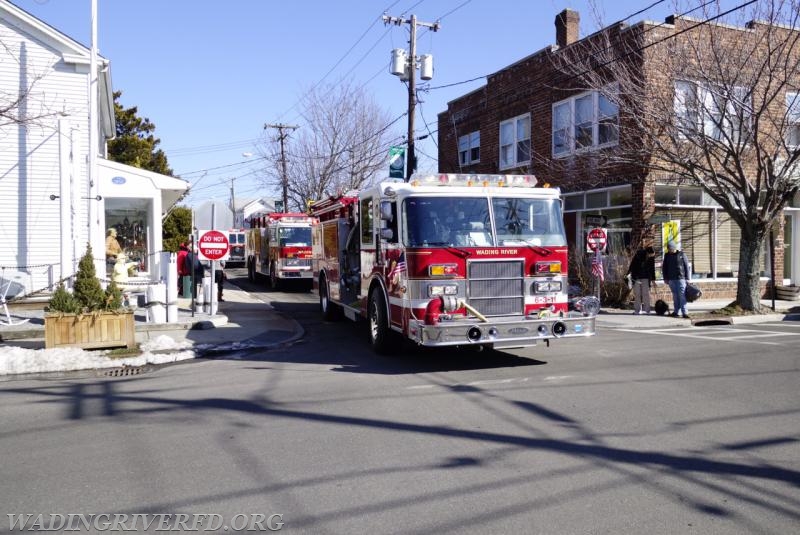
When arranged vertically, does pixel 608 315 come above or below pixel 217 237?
below

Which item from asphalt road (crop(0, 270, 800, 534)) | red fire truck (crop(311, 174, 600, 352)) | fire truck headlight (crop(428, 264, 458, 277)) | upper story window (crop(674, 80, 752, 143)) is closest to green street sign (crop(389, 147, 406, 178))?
upper story window (crop(674, 80, 752, 143))

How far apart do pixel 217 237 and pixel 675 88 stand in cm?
1086

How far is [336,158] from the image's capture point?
117ft

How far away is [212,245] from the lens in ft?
45.5

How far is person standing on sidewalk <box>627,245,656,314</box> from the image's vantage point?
51.2 feet

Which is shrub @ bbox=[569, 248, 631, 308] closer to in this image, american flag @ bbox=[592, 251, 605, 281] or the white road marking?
american flag @ bbox=[592, 251, 605, 281]

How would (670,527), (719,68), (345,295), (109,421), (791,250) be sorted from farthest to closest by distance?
1. (791,250)
2. (719,68)
3. (345,295)
4. (109,421)
5. (670,527)

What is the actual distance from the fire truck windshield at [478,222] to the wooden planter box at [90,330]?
502cm

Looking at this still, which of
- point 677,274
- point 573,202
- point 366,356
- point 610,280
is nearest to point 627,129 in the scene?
point 677,274

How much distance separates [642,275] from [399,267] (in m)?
8.57

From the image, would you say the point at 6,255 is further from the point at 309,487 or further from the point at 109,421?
the point at 309,487

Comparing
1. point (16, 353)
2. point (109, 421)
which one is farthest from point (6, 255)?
point (109, 421)

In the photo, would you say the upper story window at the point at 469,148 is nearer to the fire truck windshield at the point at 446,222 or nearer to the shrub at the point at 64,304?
the fire truck windshield at the point at 446,222

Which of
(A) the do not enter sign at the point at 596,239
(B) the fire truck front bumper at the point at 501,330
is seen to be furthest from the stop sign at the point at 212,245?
(A) the do not enter sign at the point at 596,239
